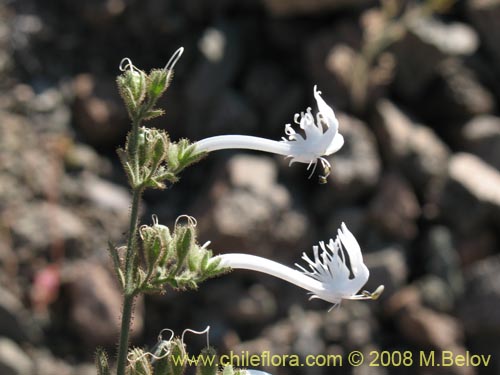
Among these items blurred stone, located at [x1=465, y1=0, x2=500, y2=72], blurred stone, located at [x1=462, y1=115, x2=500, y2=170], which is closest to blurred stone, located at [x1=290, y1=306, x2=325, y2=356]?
blurred stone, located at [x1=462, y1=115, x2=500, y2=170]

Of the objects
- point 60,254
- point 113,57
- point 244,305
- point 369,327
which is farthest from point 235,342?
point 113,57

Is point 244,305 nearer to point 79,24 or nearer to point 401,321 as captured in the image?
point 401,321

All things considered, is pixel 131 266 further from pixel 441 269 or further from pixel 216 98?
pixel 216 98

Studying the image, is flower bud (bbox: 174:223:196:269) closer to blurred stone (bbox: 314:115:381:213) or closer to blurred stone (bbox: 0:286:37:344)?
blurred stone (bbox: 0:286:37:344)

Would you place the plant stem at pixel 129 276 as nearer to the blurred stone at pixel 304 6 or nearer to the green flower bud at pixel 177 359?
the green flower bud at pixel 177 359

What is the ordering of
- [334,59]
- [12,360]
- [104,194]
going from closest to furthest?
[12,360] → [104,194] → [334,59]

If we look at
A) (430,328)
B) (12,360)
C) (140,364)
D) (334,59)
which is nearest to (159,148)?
(140,364)
